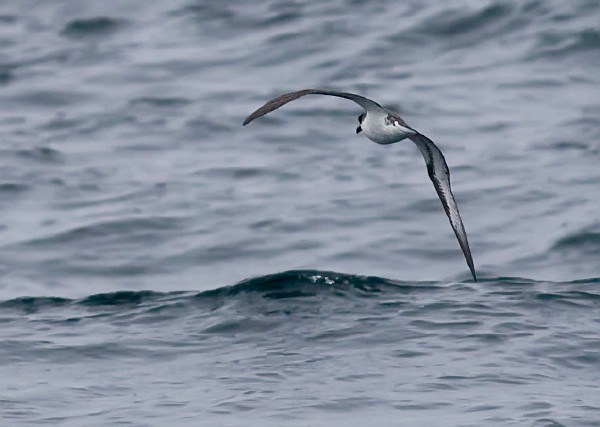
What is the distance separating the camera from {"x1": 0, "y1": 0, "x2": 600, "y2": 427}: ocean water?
1252 centimetres

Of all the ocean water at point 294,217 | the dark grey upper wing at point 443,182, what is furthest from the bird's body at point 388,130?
the ocean water at point 294,217

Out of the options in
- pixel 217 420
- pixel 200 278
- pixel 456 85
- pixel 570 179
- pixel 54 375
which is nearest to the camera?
pixel 217 420

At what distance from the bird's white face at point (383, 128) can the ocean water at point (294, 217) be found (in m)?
2.34

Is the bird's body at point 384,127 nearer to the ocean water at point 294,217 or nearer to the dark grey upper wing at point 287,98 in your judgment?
the dark grey upper wing at point 287,98

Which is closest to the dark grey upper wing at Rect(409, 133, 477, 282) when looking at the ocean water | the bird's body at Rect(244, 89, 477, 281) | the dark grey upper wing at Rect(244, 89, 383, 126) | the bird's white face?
the bird's body at Rect(244, 89, 477, 281)

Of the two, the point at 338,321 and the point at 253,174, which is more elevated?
the point at 253,174

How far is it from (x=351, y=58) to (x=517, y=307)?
9.48 metres

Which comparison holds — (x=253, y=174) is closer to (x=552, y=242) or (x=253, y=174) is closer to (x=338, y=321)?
(x=552, y=242)

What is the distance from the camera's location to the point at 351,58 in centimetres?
2306

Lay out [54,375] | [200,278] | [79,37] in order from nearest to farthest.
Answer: [54,375]
[200,278]
[79,37]

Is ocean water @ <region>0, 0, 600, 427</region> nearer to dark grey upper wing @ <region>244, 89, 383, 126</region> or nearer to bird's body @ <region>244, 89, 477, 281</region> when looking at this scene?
bird's body @ <region>244, 89, 477, 281</region>

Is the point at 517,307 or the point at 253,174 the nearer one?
the point at 517,307

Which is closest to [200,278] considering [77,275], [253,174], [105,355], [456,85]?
[77,275]

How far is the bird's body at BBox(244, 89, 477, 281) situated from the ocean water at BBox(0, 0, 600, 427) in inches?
61.9
